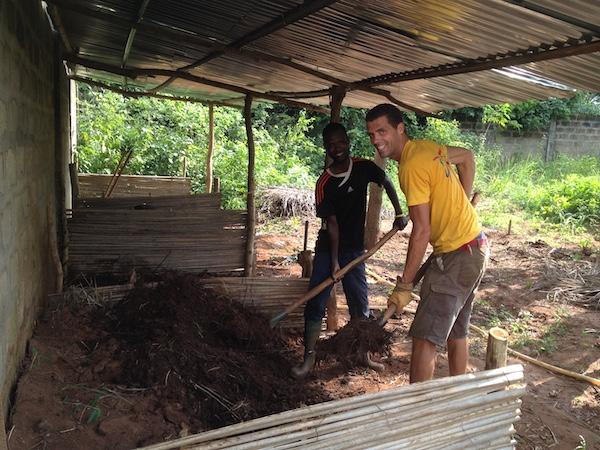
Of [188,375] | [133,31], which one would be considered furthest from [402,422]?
[133,31]

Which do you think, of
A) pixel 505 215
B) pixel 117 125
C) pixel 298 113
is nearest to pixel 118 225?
pixel 117 125

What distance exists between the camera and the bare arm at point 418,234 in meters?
2.69

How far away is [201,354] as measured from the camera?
3330mm

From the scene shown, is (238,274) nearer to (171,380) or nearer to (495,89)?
(171,380)

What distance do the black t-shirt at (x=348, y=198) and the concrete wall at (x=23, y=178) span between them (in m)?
1.91

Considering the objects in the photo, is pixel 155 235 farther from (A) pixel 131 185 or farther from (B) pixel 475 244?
(A) pixel 131 185

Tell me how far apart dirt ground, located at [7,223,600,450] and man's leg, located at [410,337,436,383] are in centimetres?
88

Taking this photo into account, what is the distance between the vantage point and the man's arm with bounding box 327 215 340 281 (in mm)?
3729

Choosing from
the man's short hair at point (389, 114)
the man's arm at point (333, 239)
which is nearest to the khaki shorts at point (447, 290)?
the man's short hair at point (389, 114)

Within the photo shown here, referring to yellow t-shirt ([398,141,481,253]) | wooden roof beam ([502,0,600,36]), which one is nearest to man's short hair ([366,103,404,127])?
yellow t-shirt ([398,141,481,253])

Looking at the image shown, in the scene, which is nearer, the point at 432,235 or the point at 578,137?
the point at 432,235

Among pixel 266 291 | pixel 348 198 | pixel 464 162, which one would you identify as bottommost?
pixel 266 291

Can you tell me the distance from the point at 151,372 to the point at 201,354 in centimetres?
43

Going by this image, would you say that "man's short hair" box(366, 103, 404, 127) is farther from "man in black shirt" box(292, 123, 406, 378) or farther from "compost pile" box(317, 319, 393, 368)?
"compost pile" box(317, 319, 393, 368)
